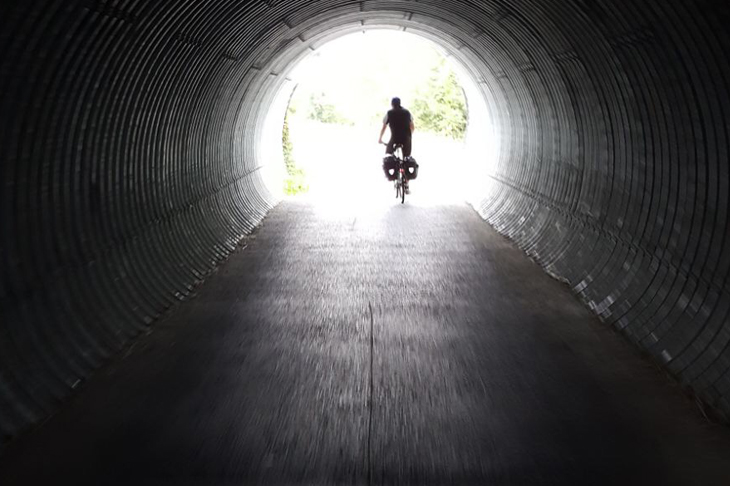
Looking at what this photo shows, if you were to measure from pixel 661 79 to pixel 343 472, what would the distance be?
3.86 meters

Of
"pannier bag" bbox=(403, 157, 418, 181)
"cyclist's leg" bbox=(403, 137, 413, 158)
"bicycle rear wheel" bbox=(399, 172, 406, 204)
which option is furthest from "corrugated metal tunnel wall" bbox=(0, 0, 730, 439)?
"cyclist's leg" bbox=(403, 137, 413, 158)

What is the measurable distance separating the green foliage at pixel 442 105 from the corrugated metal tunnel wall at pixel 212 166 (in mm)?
25313

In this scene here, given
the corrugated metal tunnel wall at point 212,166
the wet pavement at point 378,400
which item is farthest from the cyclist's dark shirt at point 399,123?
the wet pavement at point 378,400

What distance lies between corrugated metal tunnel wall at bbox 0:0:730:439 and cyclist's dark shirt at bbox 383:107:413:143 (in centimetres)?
515

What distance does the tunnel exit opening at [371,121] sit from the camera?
19.1m

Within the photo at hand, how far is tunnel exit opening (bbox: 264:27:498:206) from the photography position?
19.1 meters

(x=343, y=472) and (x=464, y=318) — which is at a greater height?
(x=343, y=472)

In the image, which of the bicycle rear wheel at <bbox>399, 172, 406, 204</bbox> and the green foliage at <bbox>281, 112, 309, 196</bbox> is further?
the green foliage at <bbox>281, 112, 309, 196</bbox>

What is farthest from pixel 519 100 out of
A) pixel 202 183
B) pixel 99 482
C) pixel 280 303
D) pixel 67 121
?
pixel 99 482

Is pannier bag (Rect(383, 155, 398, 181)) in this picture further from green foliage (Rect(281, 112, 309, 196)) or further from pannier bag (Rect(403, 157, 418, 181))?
green foliage (Rect(281, 112, 309, 196))

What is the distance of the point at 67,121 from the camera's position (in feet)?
21.3

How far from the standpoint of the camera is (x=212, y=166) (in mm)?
12648

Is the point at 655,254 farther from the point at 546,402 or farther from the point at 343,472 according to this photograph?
the point at 343,472

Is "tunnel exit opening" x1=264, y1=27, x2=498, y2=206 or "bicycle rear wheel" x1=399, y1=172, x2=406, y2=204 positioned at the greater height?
"bicycle rear wheel" x1=399, y1=172, x2=406, y2=204
